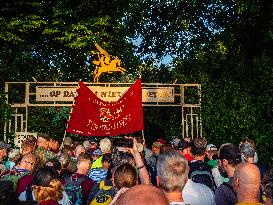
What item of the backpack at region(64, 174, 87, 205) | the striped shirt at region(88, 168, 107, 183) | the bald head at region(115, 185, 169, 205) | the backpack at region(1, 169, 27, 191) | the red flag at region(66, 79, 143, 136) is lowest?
the backpack at region(64, 174, 87, 205)

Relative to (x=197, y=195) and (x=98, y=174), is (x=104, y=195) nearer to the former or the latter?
(x=197, y=195)

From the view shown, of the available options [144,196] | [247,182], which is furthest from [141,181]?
[144,196]

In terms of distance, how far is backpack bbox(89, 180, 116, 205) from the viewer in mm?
5914

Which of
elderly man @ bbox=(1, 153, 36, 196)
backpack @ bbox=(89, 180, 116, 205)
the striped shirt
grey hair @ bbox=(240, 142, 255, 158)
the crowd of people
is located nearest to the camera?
the crowd of people

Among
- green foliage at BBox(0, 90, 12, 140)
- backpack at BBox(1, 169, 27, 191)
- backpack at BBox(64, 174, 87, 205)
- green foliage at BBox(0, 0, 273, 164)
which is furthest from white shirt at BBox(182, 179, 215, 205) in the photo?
green foliage at BBox(0, 0, 273, 164)

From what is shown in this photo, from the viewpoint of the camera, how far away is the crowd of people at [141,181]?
4.06 metres

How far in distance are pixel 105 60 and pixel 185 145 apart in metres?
11.3

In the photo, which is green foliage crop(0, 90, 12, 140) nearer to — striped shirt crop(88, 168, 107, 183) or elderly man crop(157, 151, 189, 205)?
striped shirt crop(88, 168, 107, 183)

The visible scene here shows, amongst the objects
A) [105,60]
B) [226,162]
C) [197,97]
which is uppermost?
[105,60]

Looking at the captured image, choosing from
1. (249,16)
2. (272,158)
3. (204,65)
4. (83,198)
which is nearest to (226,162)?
(83,198)

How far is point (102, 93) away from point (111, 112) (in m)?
2.06

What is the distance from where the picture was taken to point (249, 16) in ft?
77.8

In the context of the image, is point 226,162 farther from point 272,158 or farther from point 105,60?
point 105,60

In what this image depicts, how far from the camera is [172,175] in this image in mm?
4180
